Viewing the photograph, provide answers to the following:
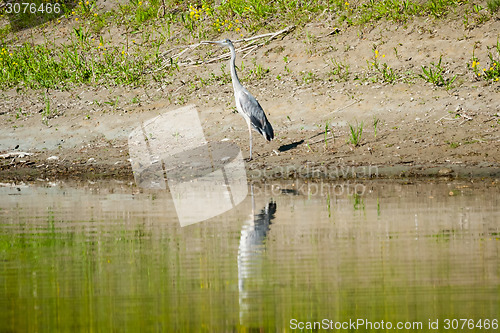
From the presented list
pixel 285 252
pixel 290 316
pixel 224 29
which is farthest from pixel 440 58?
pixel 290 316

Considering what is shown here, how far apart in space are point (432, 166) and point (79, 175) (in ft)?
17.1

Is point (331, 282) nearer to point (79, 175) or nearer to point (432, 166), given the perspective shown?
point (432, 166)

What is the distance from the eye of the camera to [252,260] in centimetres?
598

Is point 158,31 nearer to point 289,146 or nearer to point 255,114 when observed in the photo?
point 255,114

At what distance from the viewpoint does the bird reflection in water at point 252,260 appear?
4.83 m

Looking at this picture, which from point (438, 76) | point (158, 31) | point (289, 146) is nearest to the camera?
point (289, 146)

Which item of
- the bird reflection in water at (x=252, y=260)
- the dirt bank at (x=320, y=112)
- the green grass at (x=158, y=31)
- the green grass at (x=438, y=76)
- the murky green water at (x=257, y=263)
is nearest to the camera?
the murky green water at (x=257, y=263)

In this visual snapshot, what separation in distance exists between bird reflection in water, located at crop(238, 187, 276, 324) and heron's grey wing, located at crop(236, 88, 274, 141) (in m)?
3.77

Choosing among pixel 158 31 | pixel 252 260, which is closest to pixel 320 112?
pixel 158 31

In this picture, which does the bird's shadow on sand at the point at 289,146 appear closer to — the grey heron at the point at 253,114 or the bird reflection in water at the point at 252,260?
the grey heron at the point at 253,114

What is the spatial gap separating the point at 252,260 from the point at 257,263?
0.31ft

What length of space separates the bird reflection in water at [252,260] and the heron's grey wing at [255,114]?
3774 mm

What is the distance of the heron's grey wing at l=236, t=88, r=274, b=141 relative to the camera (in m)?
12.2

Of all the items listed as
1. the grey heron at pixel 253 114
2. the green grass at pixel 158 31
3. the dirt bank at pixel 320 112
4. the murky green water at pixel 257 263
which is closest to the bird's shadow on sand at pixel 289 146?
the dirt bank at pixel 320 112
